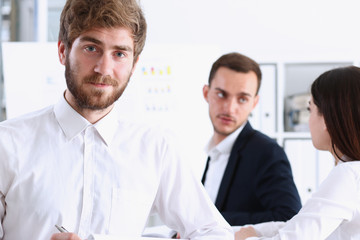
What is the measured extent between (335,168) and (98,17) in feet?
2.79

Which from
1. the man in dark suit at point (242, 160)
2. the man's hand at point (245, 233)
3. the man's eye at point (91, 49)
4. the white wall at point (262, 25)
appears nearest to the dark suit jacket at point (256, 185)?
the man in dark suit at point (242, 160)

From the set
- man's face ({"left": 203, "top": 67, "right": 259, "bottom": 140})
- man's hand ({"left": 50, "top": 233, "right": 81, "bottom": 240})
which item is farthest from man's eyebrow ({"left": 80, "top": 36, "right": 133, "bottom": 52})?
man's face ({"left": 203, "top": 67, "right": 259, "bottom": 140})

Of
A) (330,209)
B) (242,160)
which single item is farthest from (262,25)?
(330,209)

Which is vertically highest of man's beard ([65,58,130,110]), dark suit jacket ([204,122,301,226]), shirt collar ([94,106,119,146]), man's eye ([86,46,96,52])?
man's eye ([86,46,96,52])

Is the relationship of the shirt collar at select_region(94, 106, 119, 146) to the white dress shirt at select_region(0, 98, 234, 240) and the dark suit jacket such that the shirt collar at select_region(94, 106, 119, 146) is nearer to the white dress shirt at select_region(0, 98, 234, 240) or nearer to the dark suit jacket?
the white dress shirt at select_region(0, 98, 234, 240)

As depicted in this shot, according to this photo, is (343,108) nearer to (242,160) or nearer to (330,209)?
(330,209)

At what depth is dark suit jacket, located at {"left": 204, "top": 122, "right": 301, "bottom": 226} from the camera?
2109 mm

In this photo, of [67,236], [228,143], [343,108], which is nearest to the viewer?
[67,236]

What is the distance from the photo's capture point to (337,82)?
1.74 meters

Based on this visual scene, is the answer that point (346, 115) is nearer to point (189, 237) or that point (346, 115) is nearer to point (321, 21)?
point (189, 237)

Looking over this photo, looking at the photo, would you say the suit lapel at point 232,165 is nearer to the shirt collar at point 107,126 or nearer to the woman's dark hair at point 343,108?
the woman's dark hair at point 343,108

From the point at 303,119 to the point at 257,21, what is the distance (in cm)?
131

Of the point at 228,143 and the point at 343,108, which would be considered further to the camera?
the point at 228,143

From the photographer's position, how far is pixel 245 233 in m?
1.83
